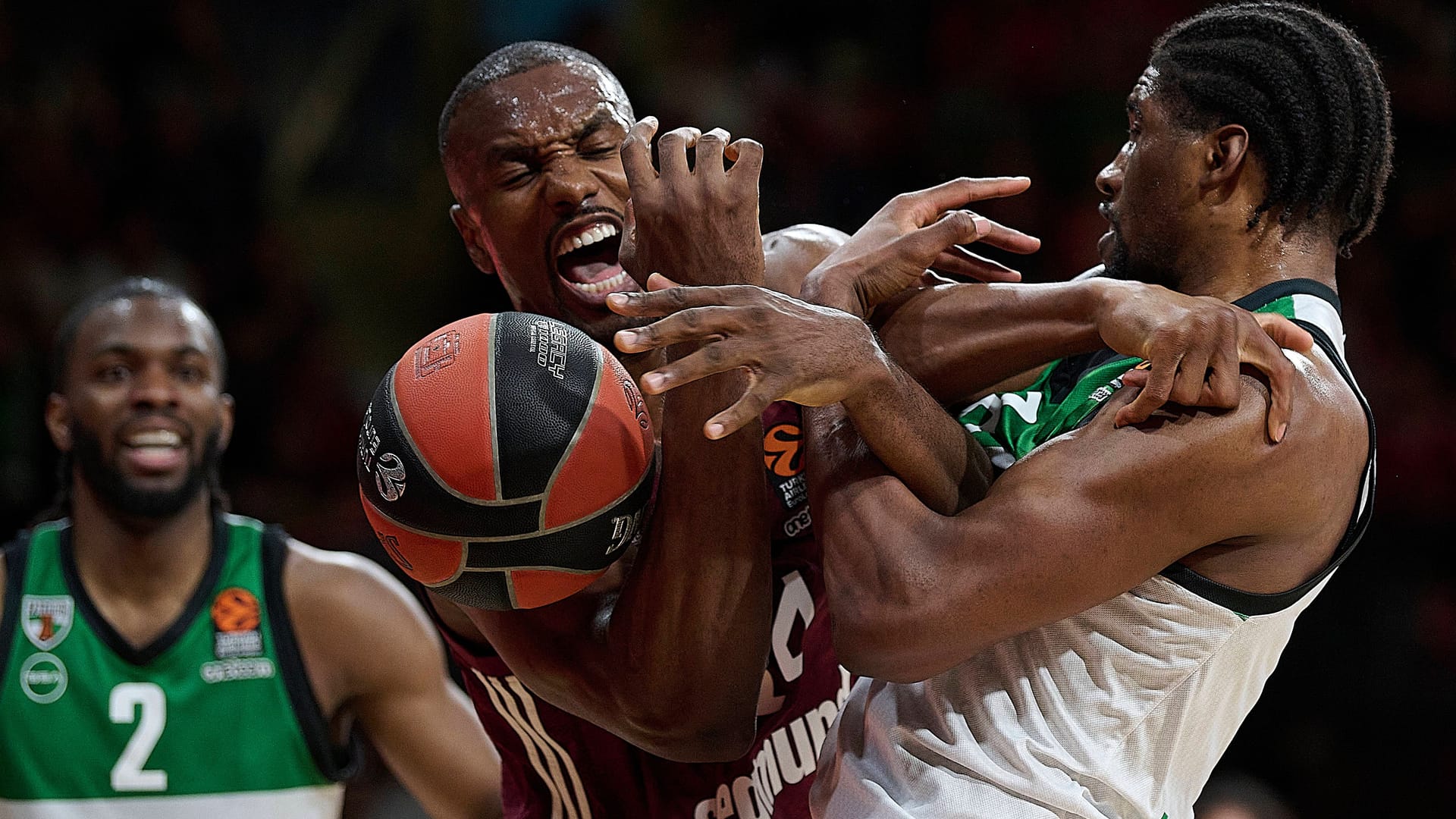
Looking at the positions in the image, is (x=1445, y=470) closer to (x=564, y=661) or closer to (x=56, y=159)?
(x=564, y=661)

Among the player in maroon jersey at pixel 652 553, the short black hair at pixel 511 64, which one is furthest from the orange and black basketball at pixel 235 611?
the short black hair at pixel 511 64

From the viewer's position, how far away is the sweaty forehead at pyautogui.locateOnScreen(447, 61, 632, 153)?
303cm

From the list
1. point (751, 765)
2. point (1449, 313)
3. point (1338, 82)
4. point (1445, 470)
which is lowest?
point (1445, 470)

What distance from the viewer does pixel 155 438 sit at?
490cm

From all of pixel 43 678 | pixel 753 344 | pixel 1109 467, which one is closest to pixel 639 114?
pixel 43 678

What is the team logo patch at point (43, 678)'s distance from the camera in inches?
186

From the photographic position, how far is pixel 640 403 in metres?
2.48

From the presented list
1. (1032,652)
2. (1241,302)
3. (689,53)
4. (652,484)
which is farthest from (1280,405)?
(689,53)

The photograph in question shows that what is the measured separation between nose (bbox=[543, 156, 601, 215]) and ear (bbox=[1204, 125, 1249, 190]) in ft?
3.97

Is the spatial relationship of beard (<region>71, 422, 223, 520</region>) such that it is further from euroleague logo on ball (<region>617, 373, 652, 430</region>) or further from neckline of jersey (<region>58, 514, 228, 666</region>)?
euroleague logo on ball (<region>617, 373, 652, 430</region>)

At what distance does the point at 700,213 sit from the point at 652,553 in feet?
1.82

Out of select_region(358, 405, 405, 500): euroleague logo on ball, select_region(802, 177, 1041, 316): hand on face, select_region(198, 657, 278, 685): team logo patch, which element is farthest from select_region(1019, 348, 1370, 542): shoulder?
select_region(198, 657, 278, 685): team logo patch

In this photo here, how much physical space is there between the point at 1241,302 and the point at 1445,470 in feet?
15.3

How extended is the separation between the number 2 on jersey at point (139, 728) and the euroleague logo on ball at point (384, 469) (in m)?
2.80
